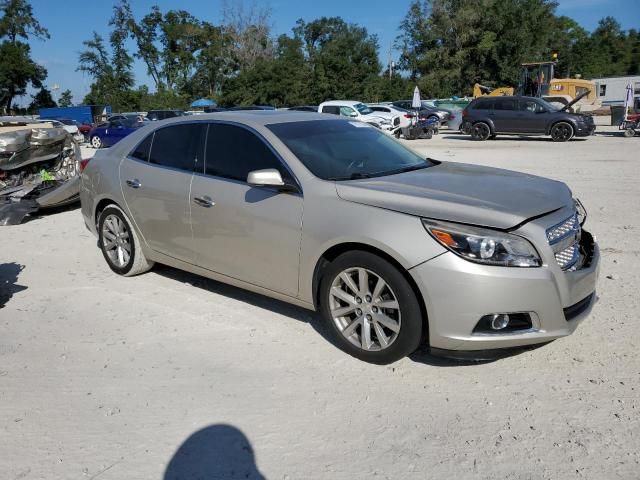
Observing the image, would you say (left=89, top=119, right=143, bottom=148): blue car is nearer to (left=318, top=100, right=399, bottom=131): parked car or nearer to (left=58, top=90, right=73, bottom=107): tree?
(left=318, top=100, right=399, bottom=131): parked car

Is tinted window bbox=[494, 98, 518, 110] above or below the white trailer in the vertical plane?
below

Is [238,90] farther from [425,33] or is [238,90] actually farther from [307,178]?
[307,178]

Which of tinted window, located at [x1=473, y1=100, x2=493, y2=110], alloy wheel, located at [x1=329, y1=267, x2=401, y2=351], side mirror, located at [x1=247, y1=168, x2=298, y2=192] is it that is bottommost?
alloy wheel, located at [x1=329, y1=267, x2=401, y2=351]

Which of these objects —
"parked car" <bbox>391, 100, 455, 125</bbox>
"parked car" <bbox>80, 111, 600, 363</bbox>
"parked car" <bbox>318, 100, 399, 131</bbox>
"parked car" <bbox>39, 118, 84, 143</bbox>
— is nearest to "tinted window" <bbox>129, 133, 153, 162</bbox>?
"parked car" <bbox>80, 111, 600, 363</bbox>

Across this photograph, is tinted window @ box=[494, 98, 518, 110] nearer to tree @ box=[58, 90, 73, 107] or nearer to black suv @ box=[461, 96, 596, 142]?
black suv @ box=[461, 96, 596, 142]

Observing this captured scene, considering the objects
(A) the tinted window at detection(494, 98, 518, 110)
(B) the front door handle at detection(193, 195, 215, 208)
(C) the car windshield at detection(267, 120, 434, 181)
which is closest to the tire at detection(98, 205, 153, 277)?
(B) the front door handle at detection(193, 195, 215, 208)

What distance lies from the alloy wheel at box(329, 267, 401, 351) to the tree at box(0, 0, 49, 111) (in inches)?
2549

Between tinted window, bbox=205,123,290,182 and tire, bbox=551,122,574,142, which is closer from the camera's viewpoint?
tinted window, bbox=205,123,290,182

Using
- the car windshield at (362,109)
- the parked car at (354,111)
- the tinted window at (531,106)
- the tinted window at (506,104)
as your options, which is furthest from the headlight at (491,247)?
the car windshield at (362,109)

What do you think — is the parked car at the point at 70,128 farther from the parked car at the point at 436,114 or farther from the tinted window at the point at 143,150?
the parked car at the point at 436,114

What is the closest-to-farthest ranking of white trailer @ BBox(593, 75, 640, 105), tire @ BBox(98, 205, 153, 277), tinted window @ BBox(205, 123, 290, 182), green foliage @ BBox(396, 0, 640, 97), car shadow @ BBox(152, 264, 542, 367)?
car shadow @ BBox(152, 264, 542, 367) < tinted window @ BBox(205, 123, 290, 182) < tire @ BBox(98, 205, 153, 277) < white trailer @ BBox(593, 75, 640, 105) < green foliage @ BBox(396, 0, 640, 97)

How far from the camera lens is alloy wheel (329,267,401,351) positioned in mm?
3441

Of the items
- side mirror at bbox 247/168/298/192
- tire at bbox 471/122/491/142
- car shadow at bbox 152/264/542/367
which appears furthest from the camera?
tire at bbox 471/122/491/142

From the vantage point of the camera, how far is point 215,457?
9.11 ft
